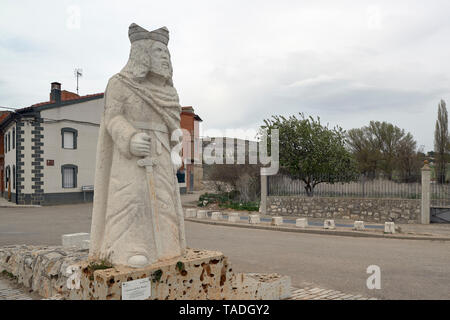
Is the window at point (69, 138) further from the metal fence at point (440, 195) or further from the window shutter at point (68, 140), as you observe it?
the metal fence at point (440, 195)

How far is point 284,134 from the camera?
17844 millimetres

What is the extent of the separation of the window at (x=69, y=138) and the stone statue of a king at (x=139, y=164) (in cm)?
1990

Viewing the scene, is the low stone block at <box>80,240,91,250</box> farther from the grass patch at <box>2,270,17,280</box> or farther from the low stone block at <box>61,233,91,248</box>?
the grass patch at <box>2,270,17,280</box>

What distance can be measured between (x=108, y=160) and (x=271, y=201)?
1379cm

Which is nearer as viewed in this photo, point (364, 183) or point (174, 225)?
point (174, 225)

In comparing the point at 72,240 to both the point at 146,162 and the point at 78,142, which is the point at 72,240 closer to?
the point at 146,162

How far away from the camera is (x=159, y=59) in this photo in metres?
3.95

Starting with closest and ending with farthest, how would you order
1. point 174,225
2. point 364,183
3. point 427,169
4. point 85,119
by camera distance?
point 174,225 → point 427,169 → point 364,183 → point 85,119

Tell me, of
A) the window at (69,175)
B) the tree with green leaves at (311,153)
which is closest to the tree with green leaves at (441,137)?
the tree with green leaves at (311,153)

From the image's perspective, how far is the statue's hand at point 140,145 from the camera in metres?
3.64

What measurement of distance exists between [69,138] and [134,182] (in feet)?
67.8

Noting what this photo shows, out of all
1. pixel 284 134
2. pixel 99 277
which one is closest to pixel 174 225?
pixel 99 277

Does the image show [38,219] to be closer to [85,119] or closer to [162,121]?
[85,119]

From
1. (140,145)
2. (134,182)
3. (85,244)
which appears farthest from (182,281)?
(85,244)
